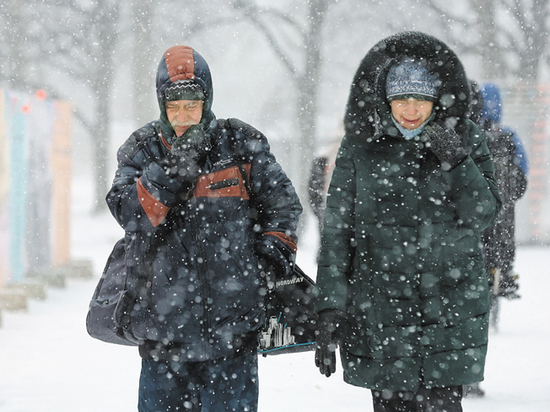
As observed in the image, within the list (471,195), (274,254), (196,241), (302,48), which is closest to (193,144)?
(196,241)

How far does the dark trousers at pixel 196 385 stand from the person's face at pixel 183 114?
863mm

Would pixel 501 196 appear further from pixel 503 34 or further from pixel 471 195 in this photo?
pixel 503 34

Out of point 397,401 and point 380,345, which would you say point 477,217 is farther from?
point 397,401

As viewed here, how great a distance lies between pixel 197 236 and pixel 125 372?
2.91 meters

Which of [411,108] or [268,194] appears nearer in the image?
[411,108]

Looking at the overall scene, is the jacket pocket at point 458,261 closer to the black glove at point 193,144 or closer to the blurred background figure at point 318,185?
the black glove at point 193,144

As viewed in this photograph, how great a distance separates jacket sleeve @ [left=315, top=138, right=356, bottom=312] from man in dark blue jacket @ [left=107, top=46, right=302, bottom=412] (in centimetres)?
16

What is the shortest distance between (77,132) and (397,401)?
41.5 m

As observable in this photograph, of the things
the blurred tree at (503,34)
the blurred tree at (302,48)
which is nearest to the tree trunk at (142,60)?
the blurred tree at (302,48)

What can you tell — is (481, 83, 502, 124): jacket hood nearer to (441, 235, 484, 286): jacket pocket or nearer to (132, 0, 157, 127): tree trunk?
(441, 235, 484, 286): jacket pocket

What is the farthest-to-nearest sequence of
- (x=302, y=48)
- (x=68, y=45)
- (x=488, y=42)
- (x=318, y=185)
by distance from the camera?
(x=68, y=45) < (x=488, y=42) < (x=302, y=48) < (x=318, y=185)

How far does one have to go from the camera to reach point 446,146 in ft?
8.21

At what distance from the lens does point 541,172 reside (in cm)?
1502

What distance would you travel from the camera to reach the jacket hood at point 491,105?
440 centimetres
